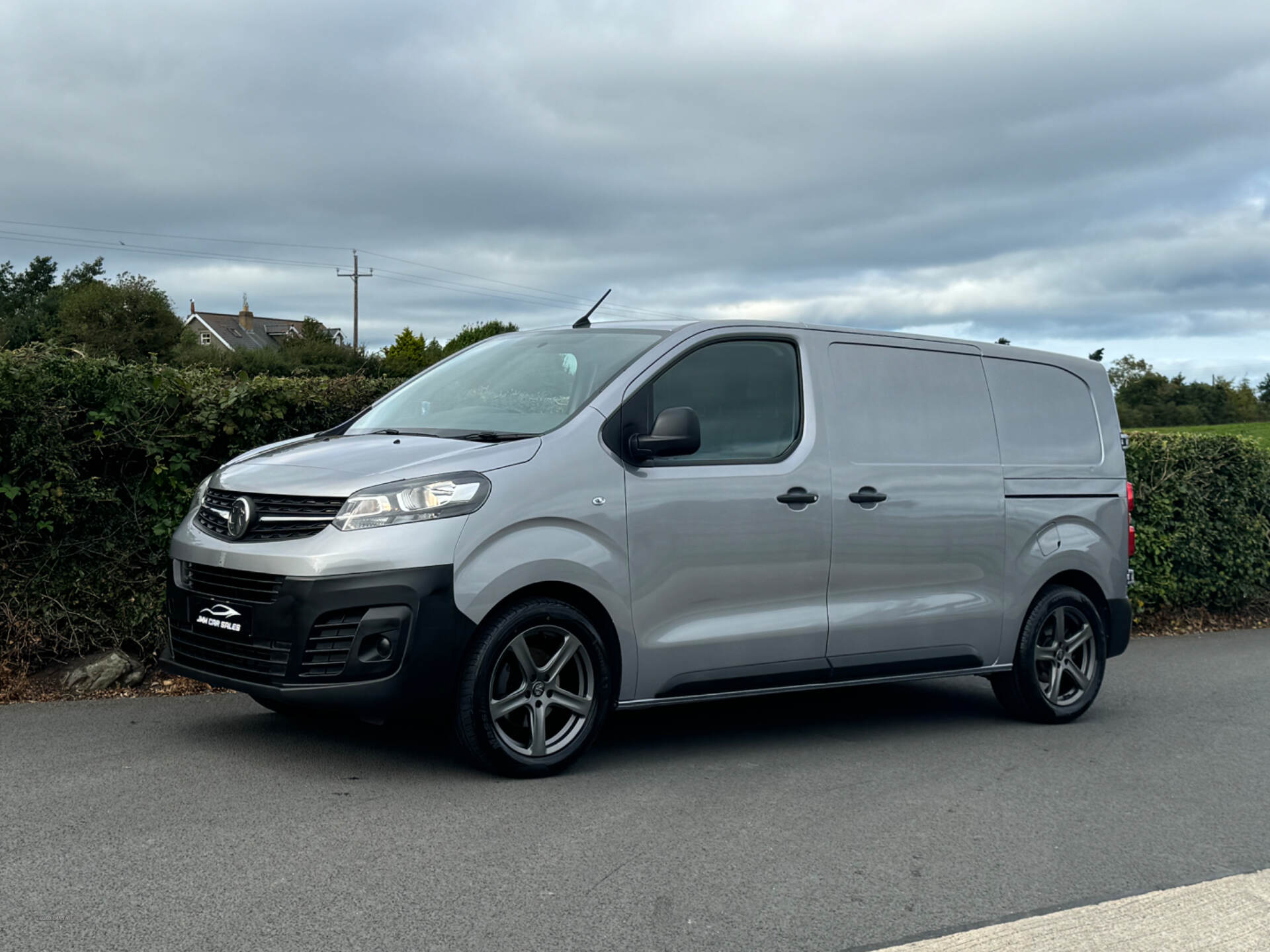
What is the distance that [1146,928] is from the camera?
434 cm

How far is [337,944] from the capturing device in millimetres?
3889

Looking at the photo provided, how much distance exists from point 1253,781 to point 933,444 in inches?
87.8

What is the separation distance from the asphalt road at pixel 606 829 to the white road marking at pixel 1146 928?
11cm

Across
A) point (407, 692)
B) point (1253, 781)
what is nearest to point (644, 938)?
point (407, 692)

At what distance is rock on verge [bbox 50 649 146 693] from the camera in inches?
299

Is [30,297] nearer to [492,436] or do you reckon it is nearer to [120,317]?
[120,317]

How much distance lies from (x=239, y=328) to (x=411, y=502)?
12825cm

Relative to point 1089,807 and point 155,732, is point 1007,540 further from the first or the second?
point 155,732

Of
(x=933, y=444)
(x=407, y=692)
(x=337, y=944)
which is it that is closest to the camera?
(x=337, y=944)

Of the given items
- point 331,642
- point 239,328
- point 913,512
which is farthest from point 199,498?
point 239,328

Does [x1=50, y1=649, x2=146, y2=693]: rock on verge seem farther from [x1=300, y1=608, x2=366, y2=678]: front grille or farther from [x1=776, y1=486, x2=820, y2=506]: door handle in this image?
[x1=776, y1=486, x2=820, y2=506]: door handle

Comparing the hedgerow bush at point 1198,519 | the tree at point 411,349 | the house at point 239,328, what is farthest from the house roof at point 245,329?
the hedgerow bush at point 1198,519

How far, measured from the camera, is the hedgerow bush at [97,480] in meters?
7.41

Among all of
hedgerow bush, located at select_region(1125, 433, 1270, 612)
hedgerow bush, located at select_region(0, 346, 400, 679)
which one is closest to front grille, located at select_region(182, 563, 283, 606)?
hedgerow bush, located at select_region(0, 346, 400, 679)
